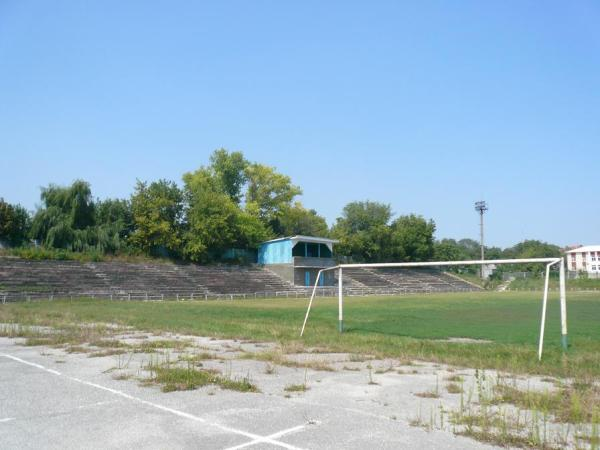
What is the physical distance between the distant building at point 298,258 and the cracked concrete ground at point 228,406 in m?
49.1

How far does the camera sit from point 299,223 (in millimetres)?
83250

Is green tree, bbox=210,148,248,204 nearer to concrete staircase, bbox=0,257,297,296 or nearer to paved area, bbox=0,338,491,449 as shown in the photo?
concrete staircase, bbox=0,257,297,296

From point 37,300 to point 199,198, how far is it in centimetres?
2807

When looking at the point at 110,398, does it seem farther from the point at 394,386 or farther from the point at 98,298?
the point at 98,298

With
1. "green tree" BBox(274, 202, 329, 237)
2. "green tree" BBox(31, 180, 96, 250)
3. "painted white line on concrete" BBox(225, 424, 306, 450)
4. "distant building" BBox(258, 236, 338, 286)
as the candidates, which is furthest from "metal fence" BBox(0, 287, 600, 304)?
"painted white line on concrete" BBox(225, 424, 306, 450)

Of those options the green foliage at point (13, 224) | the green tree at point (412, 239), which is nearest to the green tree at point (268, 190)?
the green tree at point (412, 239)

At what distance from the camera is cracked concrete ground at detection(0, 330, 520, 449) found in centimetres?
566

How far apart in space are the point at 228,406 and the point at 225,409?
0.51 ft

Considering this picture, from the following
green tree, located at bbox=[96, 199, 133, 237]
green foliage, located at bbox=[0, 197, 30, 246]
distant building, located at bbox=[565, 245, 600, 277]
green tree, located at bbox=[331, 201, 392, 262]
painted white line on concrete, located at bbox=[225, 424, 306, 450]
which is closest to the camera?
painted white line on concrete, located at bbox=[225, 424, 306, 450]

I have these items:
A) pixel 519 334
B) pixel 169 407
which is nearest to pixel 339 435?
pixel 169 407

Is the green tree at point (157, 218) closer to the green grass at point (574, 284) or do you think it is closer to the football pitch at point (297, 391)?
the green grass at point (574, 284)

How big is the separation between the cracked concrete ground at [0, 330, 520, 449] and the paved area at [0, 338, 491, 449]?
0.01 metres

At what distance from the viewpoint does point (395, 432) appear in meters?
5.88

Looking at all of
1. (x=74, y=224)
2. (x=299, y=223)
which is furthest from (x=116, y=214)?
(x=299, y=223)
